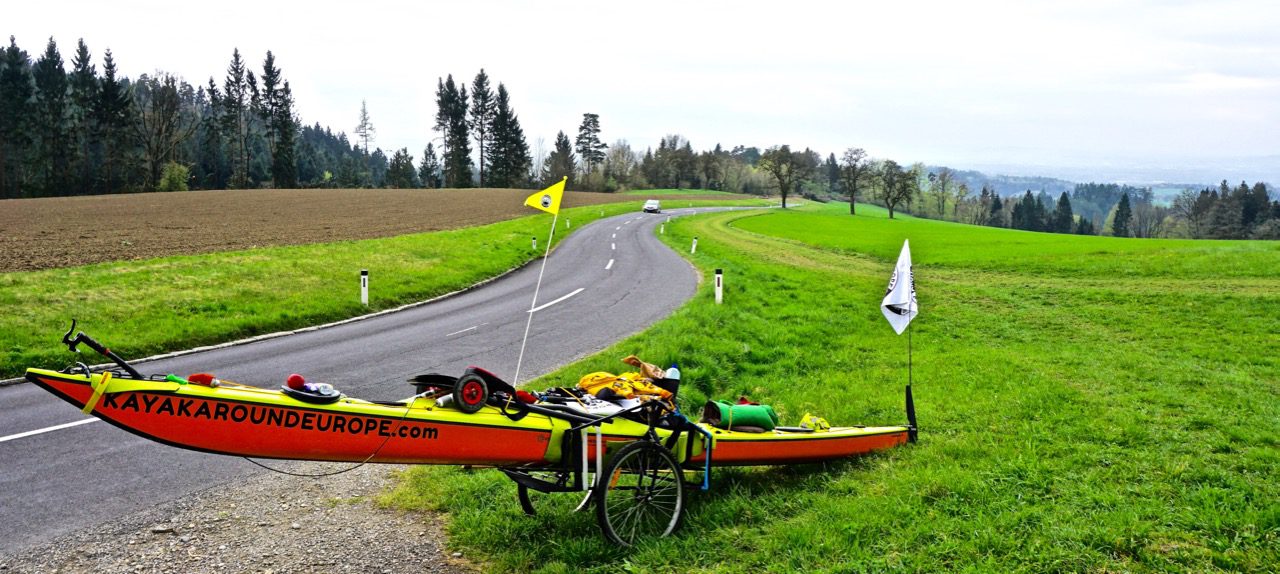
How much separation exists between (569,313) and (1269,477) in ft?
44.2

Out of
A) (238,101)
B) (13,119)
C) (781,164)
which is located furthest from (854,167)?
(13,119)

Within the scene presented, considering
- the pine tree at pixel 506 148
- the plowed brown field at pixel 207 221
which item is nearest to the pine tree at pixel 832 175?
the pine tree at pixel 506 148

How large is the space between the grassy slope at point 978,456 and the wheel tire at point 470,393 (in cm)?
130

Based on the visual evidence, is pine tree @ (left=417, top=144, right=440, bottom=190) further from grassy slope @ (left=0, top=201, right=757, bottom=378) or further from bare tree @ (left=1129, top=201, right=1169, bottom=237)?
bare tree @ (left=1129, top=201, right=1169, bottom=237)

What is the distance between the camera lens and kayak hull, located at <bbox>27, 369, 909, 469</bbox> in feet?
13.8

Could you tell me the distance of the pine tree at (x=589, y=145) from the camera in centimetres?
13200

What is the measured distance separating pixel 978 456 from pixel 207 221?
45.6m

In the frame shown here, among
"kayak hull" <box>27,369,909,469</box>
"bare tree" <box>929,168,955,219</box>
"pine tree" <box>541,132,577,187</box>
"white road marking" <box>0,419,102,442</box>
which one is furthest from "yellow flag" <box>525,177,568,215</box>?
"bare tree" <box>929,168,955,219</box>

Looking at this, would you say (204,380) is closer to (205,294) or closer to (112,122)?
(205,294)

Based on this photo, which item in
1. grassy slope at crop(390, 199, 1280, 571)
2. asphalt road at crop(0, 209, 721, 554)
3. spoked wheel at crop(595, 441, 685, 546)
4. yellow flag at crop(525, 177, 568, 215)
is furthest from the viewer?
yellow flag at crop(525, 177, 568, 215)

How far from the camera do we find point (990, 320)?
1703 cm

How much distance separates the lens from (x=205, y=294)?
636 inches

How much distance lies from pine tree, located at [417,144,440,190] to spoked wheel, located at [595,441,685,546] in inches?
4316

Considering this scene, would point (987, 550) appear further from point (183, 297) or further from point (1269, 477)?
point (183, 297)
